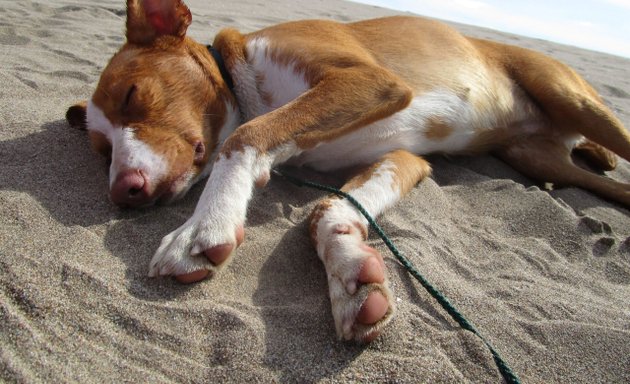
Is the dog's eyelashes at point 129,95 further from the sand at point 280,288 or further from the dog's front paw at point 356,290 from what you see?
the dog's front paw at point 356,290

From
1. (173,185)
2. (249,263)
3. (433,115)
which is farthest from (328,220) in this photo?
(433,115)

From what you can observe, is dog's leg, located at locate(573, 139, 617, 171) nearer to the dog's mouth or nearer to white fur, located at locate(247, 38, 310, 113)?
white fur, located at locate(247, 38, 310, 113)

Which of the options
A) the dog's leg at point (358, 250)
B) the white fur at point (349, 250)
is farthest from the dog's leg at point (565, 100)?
the white fur at point (349, 250)

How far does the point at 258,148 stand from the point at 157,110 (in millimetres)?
734

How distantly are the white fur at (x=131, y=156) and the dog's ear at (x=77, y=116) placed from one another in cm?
44

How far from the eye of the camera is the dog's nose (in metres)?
2.16

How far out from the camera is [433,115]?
10.6ft

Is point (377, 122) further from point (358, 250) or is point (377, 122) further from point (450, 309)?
point (450, 309)

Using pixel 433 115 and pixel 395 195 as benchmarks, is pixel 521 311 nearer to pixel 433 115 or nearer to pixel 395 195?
pixel 395 195

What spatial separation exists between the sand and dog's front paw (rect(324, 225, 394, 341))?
0.18ft

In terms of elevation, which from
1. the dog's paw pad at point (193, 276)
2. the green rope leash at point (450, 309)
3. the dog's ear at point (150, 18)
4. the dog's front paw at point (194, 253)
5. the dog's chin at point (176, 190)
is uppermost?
the dog's ear at point (150, 18)

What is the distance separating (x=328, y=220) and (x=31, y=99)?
96.7 inches

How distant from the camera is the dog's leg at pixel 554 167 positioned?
135 inches

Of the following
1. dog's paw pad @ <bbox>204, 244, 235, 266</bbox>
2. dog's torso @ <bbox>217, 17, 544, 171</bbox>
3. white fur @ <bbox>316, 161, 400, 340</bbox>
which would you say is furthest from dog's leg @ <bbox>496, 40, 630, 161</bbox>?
dog's paw pad @ <bbox>204, 244, 235, 266</bbox>
